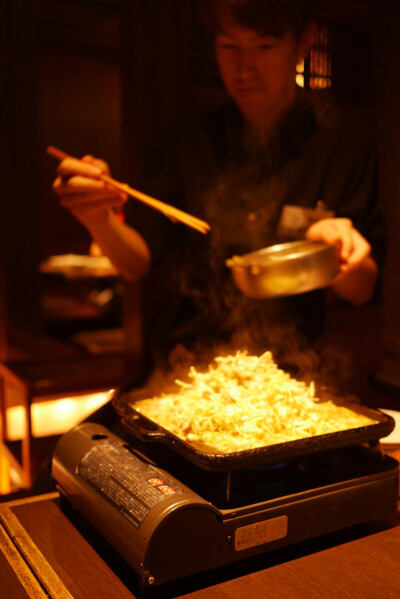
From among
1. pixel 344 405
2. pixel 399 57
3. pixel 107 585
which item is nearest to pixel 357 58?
pixel 399 57

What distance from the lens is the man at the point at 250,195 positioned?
239 cm

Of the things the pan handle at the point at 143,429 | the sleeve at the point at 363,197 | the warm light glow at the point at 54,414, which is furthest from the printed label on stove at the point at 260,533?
the warm light glow at the point at 54,414

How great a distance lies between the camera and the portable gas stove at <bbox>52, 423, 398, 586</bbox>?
3.67ft

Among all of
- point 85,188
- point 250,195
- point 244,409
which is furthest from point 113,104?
point 244,409

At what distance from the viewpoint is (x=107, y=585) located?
116 centimetres

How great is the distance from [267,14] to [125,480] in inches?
66.9

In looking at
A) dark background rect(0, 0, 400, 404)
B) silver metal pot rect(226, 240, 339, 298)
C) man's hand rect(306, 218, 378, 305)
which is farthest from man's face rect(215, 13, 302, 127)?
dark background rect(0, 0, 400, 404)

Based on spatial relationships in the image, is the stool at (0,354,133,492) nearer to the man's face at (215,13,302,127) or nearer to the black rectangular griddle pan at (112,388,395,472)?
the man's face at (215,13,302,127)

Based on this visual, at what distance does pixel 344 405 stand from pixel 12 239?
401cm

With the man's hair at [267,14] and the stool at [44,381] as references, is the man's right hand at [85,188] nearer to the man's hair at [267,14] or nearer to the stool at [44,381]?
the man's hair at [267,14]

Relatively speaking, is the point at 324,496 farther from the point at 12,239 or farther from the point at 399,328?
the point at 12,239

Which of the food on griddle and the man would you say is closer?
the food on griddle

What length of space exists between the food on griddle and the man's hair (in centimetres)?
126

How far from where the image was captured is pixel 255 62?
7.29 ft
